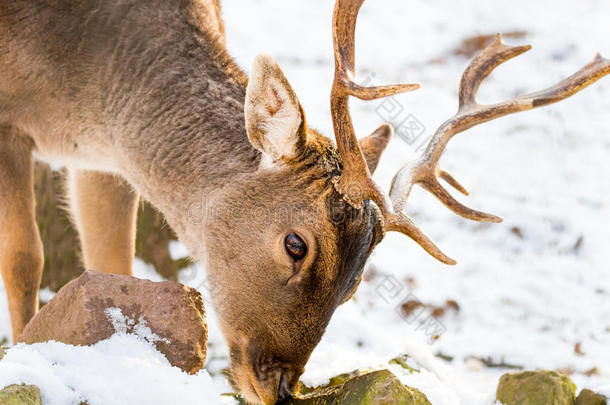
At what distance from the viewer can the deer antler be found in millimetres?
3607

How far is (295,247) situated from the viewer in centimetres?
376

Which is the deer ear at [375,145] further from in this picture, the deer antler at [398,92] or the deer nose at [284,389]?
the deer nose at [284,389]

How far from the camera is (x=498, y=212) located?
301 inches

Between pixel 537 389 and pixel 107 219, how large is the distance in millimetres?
3385

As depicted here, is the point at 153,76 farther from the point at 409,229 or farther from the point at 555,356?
the point at 555,356

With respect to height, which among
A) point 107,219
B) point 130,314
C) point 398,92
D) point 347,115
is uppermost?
point 398,92

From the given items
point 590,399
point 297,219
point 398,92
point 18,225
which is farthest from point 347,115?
point 18,225

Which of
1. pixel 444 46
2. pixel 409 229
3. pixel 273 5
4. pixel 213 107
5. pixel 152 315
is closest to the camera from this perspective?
pixel 152 315

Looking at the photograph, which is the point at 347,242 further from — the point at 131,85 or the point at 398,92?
the point at 131,85

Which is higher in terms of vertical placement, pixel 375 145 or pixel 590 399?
pixel 375 145

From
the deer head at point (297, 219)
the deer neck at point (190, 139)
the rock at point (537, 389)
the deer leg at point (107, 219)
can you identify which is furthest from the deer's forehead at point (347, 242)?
the deer leg at point (107, 219)

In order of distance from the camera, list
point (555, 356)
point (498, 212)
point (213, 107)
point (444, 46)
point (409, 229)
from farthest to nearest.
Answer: point (444, 46) < point (498, 212) < point (555, 356) < point (213, 107) < point (409, 229)

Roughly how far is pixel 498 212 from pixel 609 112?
2.71 meters

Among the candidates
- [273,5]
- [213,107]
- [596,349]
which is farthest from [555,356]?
[273,5]
